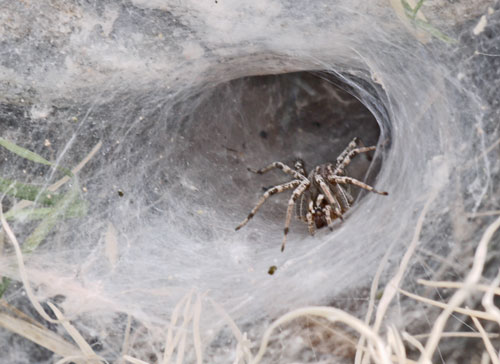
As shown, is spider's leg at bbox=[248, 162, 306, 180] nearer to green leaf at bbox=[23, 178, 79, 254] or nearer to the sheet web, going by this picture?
the sheet web

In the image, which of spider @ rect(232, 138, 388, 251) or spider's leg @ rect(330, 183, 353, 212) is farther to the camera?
spider's leg @ rect(330, 183, 353, 212)

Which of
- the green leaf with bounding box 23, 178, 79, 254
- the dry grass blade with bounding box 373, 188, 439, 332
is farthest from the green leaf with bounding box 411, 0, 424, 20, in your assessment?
the green leaf with bounding box 23, 178, 79, 254

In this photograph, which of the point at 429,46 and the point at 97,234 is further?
the point at 97,234

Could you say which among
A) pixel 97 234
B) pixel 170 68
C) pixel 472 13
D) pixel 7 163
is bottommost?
pixel 97 234

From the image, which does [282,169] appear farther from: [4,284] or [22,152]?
[4,284]

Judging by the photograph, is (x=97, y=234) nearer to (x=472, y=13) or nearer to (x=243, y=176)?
(x=243, y=176)

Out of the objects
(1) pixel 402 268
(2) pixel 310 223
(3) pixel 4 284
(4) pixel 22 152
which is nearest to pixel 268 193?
(2) pixel 310 223

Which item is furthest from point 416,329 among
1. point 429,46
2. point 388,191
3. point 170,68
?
point 170,68

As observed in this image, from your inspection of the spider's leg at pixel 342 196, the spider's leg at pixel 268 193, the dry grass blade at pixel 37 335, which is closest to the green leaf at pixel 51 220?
the dry grass blade at pixel 37 335
